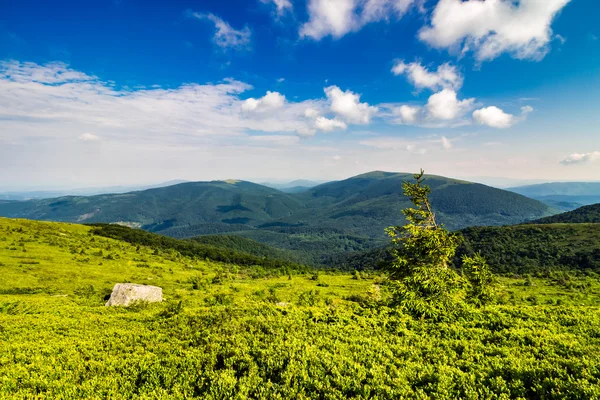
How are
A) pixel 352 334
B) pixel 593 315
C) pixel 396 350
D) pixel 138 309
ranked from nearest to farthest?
pixel 396 350 < pixel 352 334 < pixel 593 315 < pixel 138 309

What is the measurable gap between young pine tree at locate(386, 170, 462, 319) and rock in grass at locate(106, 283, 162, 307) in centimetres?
2140

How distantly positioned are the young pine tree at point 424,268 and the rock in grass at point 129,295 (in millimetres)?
21404

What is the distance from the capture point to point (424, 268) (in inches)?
840

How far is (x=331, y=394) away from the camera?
840cm

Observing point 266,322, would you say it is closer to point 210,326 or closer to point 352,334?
point 210,326

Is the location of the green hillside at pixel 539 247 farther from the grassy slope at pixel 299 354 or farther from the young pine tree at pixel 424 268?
the grassy slope at pixel 299 354

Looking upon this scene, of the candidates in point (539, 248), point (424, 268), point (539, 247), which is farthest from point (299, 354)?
point (539, 247)

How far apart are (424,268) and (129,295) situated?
1002 inches

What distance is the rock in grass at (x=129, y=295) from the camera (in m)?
23.5

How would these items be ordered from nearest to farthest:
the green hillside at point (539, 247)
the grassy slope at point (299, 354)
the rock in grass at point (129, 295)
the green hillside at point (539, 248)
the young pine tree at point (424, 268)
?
1. the grassy slope at point (299, 354)
2. the young pine tree at point (424, 268)
3. the rock in grass at point (129, 295)
4. the green hillside at point (539, 248)
5. the green hillside at point (539, 247)

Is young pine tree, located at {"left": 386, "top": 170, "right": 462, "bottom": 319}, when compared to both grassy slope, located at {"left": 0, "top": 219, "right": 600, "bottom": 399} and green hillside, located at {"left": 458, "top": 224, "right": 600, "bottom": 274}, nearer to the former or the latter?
grassy slope, located at {"left": 0, "top": 219, "right": 600, "bottom": 399}

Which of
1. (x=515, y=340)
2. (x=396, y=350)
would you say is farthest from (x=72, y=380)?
(x=515, y=340)

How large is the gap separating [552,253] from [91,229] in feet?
702

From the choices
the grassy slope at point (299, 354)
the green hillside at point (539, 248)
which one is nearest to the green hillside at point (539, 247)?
the green hillside at point (539, 248)
